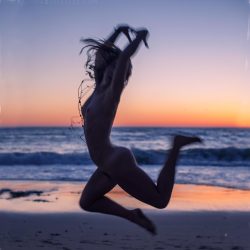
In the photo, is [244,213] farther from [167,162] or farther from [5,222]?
[167,162]

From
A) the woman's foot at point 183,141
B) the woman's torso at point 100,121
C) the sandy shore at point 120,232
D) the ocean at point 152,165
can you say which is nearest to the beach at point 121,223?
the sandy shore at point 120,232

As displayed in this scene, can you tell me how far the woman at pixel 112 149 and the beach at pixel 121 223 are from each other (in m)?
1.95

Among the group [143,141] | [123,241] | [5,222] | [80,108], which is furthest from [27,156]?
[80,108]

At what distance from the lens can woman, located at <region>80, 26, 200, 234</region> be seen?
3716 mm

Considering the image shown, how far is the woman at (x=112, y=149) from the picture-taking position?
146 inches

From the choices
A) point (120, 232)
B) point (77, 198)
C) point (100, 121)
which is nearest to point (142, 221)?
point (100, 121)

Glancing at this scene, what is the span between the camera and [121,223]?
7.09m

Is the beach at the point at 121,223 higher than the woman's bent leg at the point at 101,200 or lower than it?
lower

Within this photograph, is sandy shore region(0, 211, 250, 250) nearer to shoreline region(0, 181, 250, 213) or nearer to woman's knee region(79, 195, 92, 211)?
shoreline region(0, 181, 250, 213)

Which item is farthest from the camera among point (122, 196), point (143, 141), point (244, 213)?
point (143, 141)

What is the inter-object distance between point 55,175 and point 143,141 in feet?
41.9

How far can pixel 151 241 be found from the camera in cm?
600

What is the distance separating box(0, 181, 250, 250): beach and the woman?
195cm

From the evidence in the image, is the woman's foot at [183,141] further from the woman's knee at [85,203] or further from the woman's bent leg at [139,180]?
the woman's knee at [85,203]
